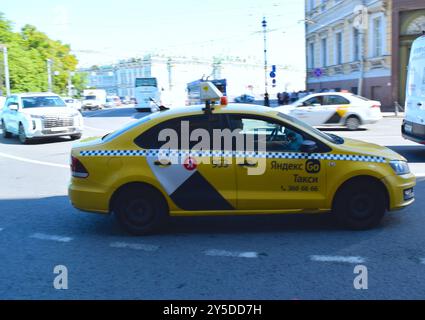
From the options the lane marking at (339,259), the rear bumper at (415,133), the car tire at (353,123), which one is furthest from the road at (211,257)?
the car tire at (353,123)

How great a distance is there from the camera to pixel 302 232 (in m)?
5.86

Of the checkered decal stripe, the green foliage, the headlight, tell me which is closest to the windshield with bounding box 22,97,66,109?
the checkered decal stripe

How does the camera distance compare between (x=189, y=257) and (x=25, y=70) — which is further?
(x=25, y=70)

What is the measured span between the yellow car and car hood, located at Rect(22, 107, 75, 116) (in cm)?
1081

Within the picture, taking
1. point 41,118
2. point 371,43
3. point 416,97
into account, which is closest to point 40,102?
point 41,118

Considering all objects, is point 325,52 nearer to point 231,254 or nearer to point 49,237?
point 49,237

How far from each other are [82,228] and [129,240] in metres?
0.91

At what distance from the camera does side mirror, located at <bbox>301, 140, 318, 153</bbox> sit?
566 cm

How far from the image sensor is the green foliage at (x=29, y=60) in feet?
174

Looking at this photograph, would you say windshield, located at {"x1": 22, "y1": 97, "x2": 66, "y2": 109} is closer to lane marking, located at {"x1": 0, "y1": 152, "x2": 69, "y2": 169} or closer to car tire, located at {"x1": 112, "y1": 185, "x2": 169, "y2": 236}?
lane marking, located at {"x1": 0, "y1": 152, "x2": 69, "y2": 169}
